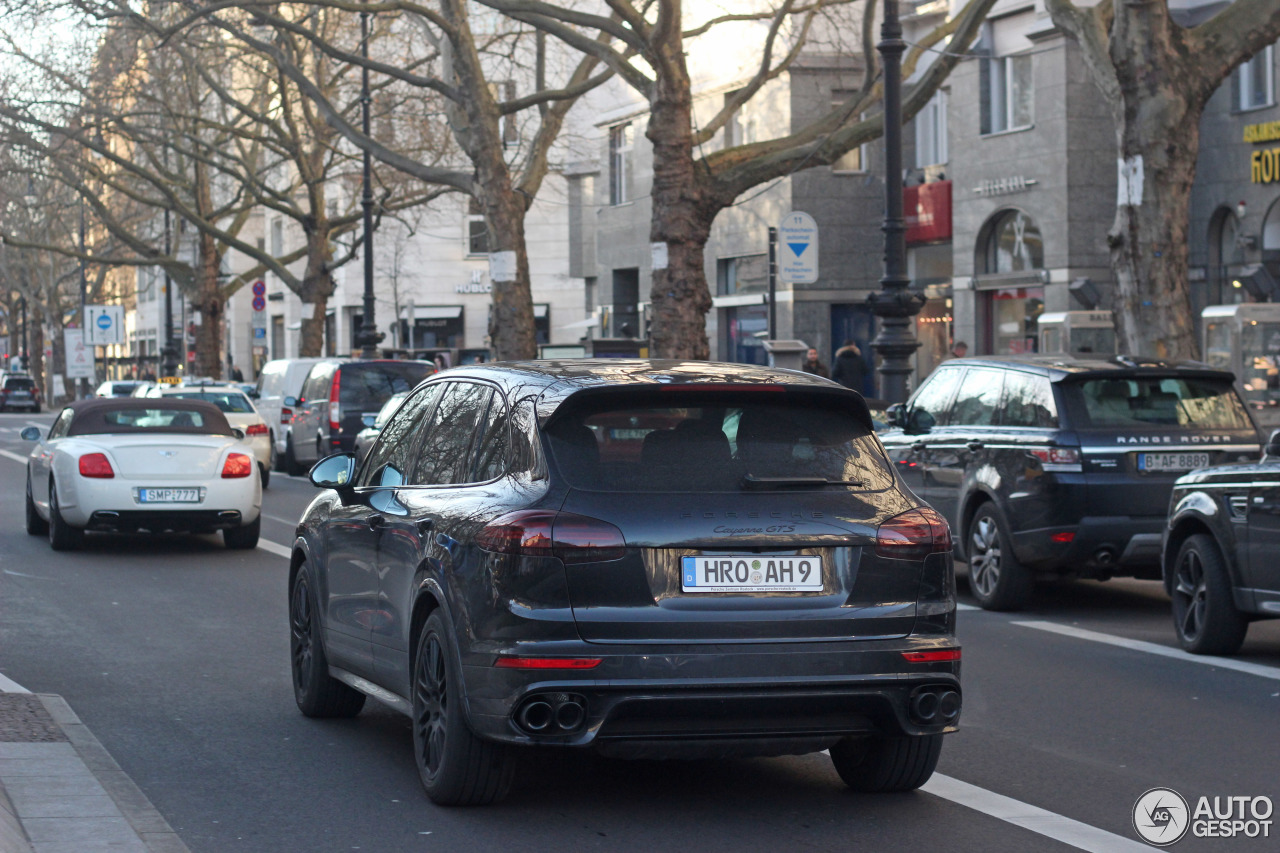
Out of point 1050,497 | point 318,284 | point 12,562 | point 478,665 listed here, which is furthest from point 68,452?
point 318,284

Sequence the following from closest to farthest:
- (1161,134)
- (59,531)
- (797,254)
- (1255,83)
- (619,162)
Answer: (59,531)
(1161,134)
(797,254)
(1255,83)
(619,162)

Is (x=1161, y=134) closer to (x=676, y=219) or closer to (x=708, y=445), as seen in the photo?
(x=676, y=219)

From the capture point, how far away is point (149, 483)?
51.1 feet

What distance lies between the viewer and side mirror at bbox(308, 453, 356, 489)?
7.82 metres

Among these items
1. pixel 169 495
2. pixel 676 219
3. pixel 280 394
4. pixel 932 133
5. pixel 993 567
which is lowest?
pixel 993 567

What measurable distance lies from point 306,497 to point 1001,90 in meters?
18.2

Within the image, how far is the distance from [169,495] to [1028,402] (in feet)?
24.3

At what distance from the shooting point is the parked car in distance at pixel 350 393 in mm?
25797

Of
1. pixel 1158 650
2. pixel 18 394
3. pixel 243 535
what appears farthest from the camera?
pixel 18 394

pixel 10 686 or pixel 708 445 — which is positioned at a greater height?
pixel 708 445

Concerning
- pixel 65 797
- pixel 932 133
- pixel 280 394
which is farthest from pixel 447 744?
pixel 932 133

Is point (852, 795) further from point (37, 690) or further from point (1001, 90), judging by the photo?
point (1001, 90)

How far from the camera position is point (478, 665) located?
5.91m

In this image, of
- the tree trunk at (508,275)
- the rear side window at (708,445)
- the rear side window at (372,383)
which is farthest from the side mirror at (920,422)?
the tree trunk at (508,275)
